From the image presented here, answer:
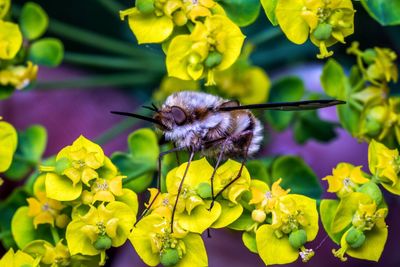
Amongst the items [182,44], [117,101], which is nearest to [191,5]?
[182,44]

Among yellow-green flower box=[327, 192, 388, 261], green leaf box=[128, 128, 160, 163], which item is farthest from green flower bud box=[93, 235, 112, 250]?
yellow-green flower box=[327, 192, 388, 261]

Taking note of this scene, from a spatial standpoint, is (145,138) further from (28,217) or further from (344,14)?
(344,14)

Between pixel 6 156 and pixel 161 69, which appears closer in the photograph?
pixel 6 156

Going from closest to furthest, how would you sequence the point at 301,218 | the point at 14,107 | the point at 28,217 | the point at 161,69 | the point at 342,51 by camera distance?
the point at 301,218 → the point at 28,217 → the point at 161,69 → the point at 342,51 → the point at 14,107

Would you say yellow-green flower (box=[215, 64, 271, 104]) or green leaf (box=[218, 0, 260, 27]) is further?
yellow-green flower (box=[215, 64, 271, 104])

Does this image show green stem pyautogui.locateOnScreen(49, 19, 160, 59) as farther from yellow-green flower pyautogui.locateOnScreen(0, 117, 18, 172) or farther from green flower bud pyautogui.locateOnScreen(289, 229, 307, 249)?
green flower bud pyautogui.locateOnScreen(289, 229, 307, 249)

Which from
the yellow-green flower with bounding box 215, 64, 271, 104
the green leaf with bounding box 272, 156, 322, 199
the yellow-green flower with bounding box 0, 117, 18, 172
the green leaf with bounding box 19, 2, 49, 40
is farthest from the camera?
the yellow-green flower with bounding box 215, 64, 271, 104

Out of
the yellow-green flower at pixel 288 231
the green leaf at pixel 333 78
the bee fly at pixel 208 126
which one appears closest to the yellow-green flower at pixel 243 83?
the green leaf at pixel 333 78

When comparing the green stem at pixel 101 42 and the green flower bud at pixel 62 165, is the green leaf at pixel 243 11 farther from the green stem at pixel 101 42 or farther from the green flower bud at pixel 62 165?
the green stem at pixel 101 42
